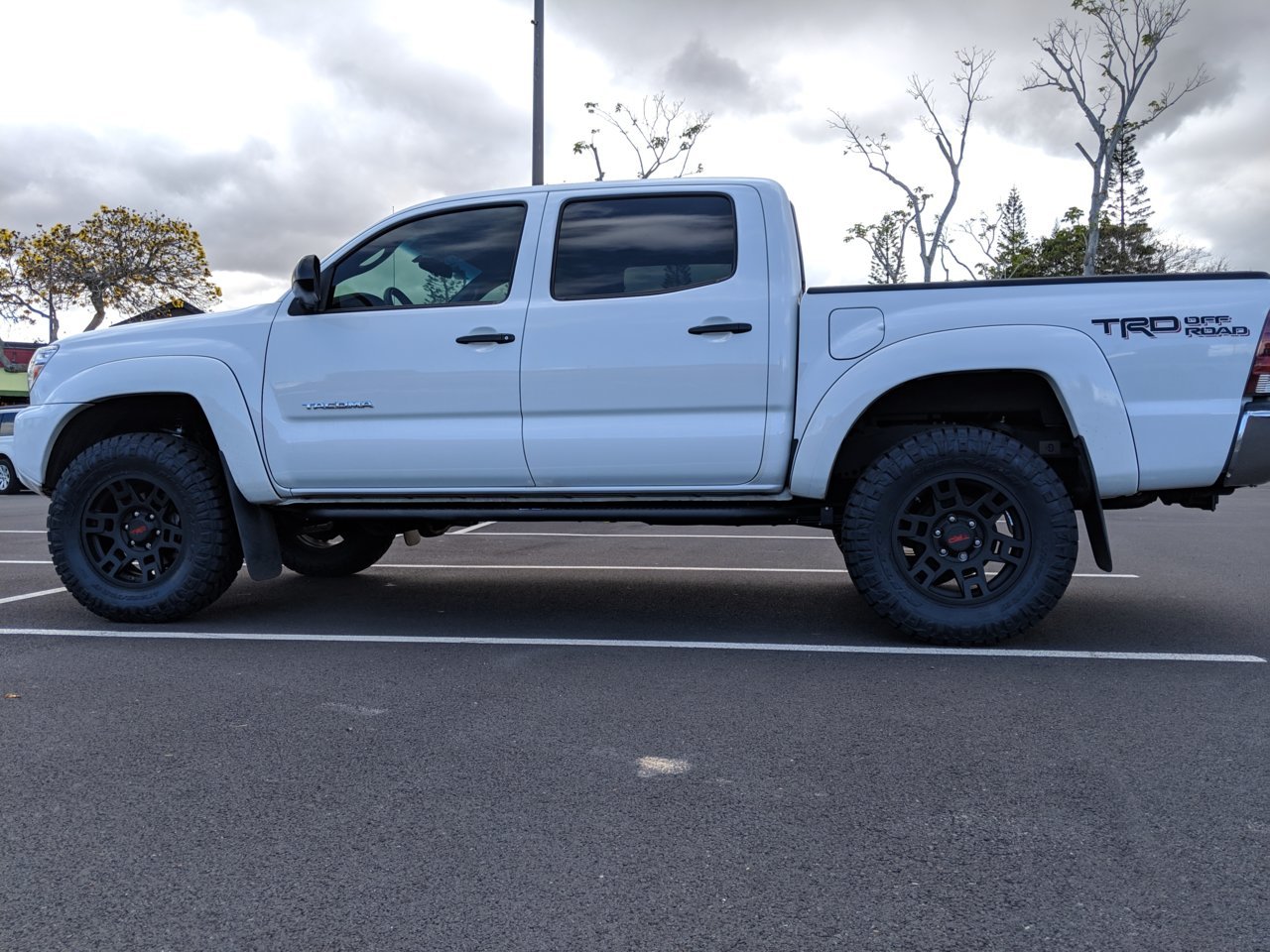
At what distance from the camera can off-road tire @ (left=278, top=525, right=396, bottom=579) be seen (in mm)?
6977

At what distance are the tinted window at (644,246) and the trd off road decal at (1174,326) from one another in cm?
168

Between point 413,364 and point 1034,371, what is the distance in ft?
9.33

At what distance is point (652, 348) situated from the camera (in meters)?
4.87

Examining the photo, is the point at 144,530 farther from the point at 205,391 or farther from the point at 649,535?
the point at 649,535

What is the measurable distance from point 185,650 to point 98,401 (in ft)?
5.14

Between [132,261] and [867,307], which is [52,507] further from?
[132,261]

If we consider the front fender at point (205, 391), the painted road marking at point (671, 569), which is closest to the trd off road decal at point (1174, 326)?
the painted road marking at point (671, 569)

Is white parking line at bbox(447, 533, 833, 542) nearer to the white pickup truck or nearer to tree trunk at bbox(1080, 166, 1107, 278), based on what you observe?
the white pickup truck

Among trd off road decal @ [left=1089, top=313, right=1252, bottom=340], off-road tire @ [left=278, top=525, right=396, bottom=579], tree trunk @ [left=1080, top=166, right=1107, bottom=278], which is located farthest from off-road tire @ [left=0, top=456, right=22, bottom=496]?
tree trunk @ [left=1080, top=166, right=1107, bottom=278]

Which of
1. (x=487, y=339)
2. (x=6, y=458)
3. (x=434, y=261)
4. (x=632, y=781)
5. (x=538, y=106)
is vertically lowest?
(x=6, y=458)

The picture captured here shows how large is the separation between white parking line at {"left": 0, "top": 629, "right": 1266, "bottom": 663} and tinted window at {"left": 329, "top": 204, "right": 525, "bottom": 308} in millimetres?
1658

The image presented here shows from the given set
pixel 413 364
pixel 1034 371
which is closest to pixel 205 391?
pixel 413 364

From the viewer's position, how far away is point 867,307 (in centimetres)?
479

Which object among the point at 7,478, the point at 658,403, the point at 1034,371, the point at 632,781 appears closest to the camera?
the point at 632,781
